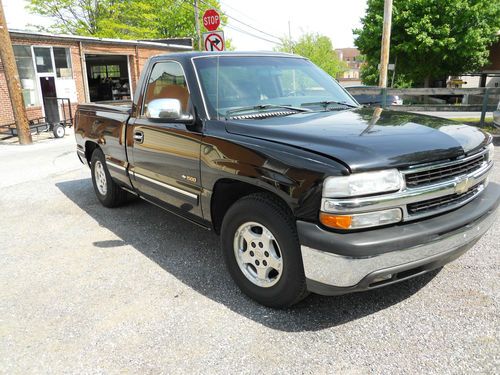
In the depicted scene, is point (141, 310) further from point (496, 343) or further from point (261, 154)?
point (496, 343)

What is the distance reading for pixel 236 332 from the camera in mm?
2807

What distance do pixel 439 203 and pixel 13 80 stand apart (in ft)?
39.4

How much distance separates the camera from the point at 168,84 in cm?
394

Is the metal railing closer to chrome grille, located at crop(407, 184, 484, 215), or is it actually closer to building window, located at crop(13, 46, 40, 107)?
chrome grille, located at crop(407, 184, 484, 215)

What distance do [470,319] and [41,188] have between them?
636cm

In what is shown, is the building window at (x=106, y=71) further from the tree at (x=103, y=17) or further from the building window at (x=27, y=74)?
the building window at (x=27, y=74)

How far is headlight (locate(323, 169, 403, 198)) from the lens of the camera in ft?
7.74

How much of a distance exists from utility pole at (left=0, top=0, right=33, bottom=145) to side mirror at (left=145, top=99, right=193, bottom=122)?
10026mm

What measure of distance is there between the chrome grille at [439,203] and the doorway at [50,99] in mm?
15009

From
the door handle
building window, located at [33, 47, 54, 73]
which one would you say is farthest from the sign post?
building window, located at [33, 47, 54, 73]

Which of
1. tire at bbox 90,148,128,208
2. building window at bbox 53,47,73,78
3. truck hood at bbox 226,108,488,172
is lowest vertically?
tire at bbox 90,148,128,208

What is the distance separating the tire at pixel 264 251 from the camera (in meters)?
2.67

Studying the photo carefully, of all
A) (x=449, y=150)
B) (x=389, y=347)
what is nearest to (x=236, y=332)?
(x=389, y=347)

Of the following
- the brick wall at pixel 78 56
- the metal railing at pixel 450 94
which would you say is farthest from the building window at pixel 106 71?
the metal railing at pixel 450 94
